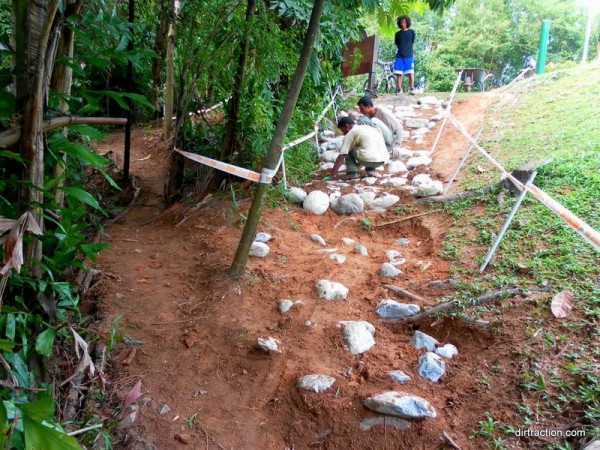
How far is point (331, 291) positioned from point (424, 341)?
2.80ft

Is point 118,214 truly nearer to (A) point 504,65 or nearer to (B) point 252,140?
(B) point 252,140

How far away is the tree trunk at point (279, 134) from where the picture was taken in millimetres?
3098

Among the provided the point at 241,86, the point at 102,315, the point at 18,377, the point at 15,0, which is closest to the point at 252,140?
the point at 241,86

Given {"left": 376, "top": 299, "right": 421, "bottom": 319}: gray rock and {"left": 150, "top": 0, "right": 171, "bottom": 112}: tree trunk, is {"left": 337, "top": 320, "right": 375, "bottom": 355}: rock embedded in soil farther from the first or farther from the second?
{"left": 150, "top": 0, "right": 171, "bottom": 112}: tree trunk

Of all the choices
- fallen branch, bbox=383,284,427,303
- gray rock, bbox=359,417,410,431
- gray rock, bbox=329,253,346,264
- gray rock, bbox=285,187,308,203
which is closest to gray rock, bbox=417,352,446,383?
gray rock, bbox=359,417,410,431

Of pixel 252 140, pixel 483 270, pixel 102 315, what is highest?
pixel 252 140

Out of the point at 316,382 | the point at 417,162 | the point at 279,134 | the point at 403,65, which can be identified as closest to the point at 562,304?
the point at 316,382

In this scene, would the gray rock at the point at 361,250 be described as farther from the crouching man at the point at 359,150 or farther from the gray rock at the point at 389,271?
the crouching man at the point at 359,150

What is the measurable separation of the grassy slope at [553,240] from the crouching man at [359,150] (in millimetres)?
1242

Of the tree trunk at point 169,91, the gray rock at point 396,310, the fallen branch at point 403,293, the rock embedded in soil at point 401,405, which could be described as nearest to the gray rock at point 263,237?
the fallen branch at point 403,293

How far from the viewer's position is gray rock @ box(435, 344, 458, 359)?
2713 mm

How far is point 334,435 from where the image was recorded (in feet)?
7.75

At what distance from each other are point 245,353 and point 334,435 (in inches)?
32.5

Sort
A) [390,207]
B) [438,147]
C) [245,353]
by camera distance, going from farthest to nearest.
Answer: [438,147] < [390,207] < [245,353]
